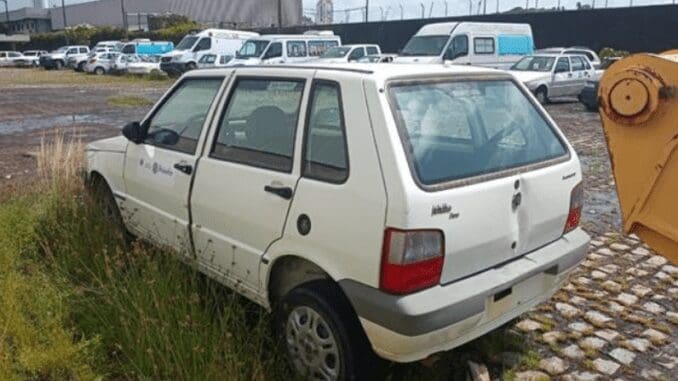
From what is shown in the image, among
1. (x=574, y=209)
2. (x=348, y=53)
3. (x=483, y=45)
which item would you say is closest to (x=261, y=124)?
(x=574, y=209)

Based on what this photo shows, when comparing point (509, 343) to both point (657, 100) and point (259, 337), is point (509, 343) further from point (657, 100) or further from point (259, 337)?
point (657, 100)

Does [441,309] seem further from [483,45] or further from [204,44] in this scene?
[204,44]

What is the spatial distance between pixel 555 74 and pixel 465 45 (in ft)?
12.3

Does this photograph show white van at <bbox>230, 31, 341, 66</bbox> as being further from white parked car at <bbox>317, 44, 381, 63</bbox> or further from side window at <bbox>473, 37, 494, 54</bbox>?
side window at <bbox>473, 37, 494, 54</bbox>

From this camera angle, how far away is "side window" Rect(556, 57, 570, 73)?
17.2 meters

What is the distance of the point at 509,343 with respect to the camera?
339 cm

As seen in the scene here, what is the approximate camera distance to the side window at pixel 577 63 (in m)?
17.7

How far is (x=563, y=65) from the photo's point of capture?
57.0 ft

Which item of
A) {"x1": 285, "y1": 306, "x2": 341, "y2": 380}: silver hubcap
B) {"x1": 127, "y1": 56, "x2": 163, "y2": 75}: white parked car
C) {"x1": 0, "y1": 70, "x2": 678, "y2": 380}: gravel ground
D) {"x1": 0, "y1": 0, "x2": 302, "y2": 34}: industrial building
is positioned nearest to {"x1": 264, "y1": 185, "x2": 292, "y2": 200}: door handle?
{"x1": 285, "y1": 306, "x2": 341, "y2": 380}: silver hubcap

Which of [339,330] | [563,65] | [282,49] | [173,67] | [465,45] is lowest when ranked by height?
[339,330]

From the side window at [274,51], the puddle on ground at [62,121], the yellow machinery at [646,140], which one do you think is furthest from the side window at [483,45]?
the yellow machinery at [646,140]

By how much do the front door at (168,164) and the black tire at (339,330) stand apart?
1.24 metres

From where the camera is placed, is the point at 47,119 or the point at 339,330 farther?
the point at 47,119

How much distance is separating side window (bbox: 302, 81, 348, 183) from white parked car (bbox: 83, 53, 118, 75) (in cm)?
3957
